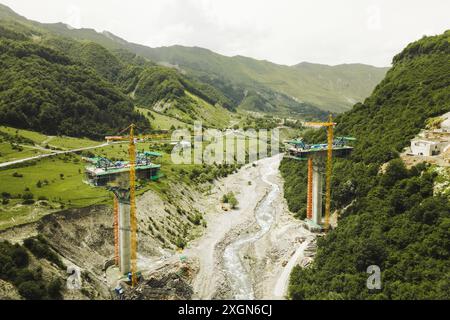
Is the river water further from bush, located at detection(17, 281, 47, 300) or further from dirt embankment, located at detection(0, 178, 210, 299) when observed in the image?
bush, located at detection(17, 281, 47, 300)

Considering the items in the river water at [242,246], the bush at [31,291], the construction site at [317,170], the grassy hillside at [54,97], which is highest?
the grassy hillside at [54,97]

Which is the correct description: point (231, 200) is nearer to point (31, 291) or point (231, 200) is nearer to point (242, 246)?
point (242, 246)

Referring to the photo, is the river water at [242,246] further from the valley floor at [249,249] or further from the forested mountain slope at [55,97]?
the forested mountain slope at [55,97]

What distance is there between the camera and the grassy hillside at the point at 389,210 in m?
52.0

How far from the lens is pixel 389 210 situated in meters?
64.4

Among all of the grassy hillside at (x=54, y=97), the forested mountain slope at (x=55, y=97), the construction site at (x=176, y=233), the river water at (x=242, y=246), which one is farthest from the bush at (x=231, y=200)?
the grassy hillside at (x=54, y=97)

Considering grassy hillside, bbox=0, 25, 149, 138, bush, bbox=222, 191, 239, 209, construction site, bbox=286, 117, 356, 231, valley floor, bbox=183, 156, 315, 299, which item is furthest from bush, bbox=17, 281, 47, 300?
grassy hillside, bbox=0, 25, 149, 138

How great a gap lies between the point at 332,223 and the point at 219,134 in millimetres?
121068

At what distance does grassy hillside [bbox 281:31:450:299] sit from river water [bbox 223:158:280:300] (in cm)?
727

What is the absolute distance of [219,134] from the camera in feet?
644

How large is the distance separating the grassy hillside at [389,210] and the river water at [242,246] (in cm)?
727

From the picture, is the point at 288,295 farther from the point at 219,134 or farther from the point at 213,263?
the point at 219,134
